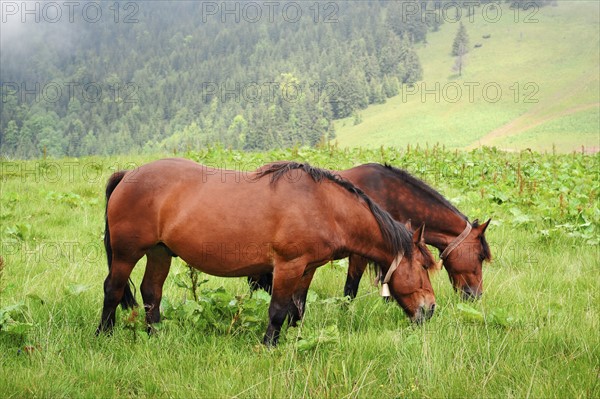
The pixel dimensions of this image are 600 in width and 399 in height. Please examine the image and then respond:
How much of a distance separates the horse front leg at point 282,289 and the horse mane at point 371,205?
2.58 ft

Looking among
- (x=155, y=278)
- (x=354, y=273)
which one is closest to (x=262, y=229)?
(x=155, y=278)

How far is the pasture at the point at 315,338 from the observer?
3.56 metres

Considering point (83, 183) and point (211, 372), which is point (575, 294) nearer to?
point (211, 372)

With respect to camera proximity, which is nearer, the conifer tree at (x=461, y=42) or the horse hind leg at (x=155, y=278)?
the horse hind leg at (x=155, y=278)

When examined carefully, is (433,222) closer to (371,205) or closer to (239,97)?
(371,205)

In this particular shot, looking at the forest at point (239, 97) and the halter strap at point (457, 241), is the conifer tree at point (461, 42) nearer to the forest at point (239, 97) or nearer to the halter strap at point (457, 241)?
the forest at point (239, 97)

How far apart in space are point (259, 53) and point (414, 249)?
202349 mm

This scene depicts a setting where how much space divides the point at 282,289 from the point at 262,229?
0.54m

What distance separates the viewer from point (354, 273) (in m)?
5.99

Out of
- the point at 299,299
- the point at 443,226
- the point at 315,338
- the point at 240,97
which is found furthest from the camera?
the point at 240,97

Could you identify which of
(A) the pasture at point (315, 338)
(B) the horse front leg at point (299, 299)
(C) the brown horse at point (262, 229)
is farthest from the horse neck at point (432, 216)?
(B) the horse front leg at point (299, 299)

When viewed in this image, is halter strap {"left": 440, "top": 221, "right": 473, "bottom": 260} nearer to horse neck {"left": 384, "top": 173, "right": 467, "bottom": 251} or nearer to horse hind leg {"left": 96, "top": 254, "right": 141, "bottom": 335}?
horse neck {"left": 384, "top": 173, "right": 467, "bottom": 251}

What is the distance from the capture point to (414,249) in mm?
4762

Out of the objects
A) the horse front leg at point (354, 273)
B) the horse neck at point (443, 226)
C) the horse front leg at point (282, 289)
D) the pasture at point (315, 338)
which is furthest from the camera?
the horse neck at point (443, 226)
